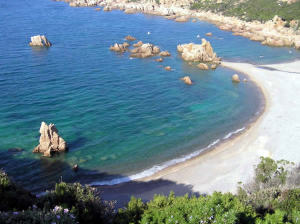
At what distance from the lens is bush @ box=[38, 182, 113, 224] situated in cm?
1920

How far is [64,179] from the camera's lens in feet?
108

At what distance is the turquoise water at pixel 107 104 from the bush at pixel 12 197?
10.9m

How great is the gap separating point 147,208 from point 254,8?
5311 inches

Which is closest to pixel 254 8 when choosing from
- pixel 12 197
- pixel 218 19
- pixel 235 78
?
pixel 218 19

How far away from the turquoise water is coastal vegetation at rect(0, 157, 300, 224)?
12.4m

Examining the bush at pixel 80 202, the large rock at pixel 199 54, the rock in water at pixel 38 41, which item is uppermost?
the rock in water at pixel 38 41

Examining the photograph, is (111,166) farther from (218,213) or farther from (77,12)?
(77,12)

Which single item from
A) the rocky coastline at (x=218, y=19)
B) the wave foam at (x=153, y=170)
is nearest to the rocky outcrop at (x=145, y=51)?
the rocky coastline at (x=218, y=19)

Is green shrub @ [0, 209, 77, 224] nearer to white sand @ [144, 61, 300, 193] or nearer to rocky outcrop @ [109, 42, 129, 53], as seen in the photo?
white sand @ [144, 61, 300, 193]

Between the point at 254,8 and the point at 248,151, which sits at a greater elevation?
the point at 254,8

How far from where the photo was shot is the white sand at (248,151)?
33.9 metres

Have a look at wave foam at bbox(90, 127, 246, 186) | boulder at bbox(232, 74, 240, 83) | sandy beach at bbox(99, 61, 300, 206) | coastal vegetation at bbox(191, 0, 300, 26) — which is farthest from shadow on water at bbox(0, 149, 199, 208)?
coastal vegetation at bbox(191, 0, 300, 26)

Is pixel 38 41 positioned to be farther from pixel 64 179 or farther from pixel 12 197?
pixel 12 197

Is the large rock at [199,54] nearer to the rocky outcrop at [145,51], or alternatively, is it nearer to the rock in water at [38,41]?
the rocky outcrop at [145,51]
